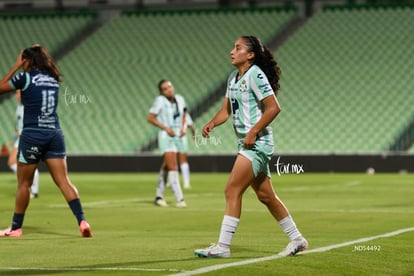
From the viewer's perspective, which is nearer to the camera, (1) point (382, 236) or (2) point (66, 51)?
(1) point (382, 236)

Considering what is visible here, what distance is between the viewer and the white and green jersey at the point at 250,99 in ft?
35.1

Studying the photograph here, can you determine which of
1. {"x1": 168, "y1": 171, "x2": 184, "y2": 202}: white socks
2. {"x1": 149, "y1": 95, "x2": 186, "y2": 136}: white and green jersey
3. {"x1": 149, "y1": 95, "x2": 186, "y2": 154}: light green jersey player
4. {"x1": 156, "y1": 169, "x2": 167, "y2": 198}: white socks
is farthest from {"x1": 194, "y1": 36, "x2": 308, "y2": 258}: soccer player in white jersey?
{"x1": 149, "y1": 95, "x2": 186, "y2": 136}: white and green jersey

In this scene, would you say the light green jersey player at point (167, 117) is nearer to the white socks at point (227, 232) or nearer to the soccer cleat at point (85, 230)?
the soccer cleat at point (85, 230)

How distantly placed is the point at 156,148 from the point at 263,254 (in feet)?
103

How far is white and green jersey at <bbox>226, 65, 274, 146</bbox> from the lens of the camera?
10.7 metres

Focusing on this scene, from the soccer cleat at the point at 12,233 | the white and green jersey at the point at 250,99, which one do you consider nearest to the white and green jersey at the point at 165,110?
the soccer cleat at the point at 12,233

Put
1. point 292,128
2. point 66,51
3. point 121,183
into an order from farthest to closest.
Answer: point 66,51, point 292,128, point 121,183

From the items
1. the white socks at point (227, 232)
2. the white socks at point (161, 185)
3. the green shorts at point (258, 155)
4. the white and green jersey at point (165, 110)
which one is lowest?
the white socks at point (161, 185)

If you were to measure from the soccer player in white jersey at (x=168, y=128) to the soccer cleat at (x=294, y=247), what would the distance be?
9854mm

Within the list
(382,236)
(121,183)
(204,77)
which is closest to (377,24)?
(204,77)

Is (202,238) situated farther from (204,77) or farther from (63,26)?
(63,26)

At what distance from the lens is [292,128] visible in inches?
1640

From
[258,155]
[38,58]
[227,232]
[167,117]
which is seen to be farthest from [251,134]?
[167,117]

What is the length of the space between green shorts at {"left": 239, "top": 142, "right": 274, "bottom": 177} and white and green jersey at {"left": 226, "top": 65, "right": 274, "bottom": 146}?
0.07 meters
